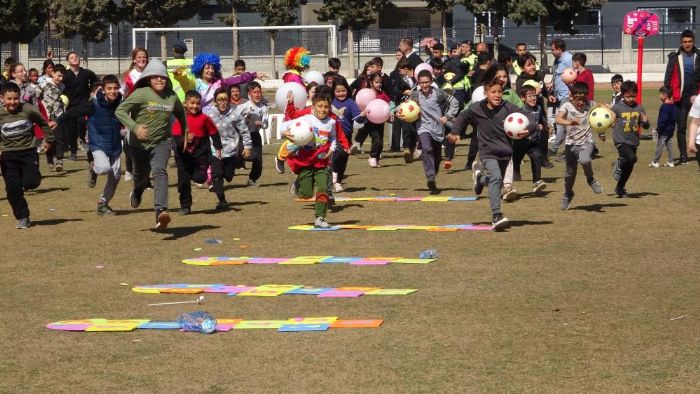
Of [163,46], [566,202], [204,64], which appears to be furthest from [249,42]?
[566,202]

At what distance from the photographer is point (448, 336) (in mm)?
8906

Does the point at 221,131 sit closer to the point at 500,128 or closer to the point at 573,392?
the point at 500,128

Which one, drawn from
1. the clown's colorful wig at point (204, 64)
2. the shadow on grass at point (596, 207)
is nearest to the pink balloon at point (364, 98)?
the clown's colorful wig at point (204, 64)

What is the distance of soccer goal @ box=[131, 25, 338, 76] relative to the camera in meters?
35.0

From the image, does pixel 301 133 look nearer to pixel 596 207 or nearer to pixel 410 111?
pixel 410 111

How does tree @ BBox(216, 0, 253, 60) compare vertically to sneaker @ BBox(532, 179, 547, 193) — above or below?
above

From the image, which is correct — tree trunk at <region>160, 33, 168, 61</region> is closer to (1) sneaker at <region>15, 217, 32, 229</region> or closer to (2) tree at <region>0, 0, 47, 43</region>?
(1) sneaker at <region>15, 217, 32, 229</region>

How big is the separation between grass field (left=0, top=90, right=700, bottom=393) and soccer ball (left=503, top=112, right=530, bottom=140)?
43.2 inches

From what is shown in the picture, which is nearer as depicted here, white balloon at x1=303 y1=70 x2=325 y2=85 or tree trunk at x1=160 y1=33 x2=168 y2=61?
white balloon at x1=303 y1=70 x2=325 y2=85

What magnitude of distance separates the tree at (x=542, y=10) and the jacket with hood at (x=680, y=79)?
40344 millimetres

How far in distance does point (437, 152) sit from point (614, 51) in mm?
51891

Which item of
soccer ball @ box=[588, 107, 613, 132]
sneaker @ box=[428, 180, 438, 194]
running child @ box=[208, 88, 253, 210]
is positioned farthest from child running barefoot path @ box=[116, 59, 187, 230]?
soccer ball @ box=[588, 107, 613, 132]

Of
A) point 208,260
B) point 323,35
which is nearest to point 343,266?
point 208,260

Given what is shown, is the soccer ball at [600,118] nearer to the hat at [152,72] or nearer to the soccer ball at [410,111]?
the soccer ball at [410,111]
